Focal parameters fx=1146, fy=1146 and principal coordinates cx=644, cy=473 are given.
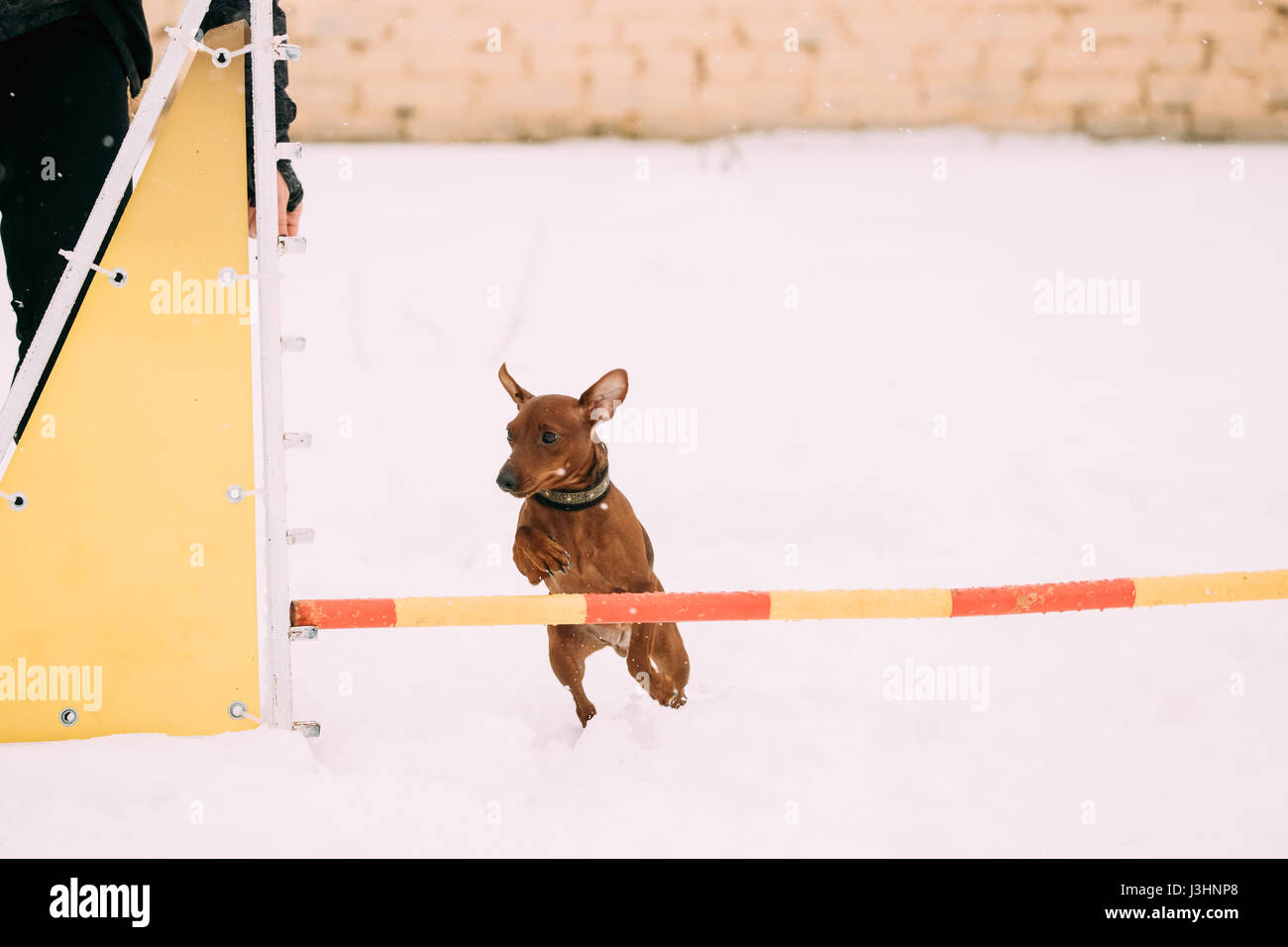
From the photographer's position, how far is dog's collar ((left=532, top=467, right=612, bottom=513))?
310cm

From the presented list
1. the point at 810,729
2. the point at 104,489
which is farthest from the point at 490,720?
Answer: the point at 104,489

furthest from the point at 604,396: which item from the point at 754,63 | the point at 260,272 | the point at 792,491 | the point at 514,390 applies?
the point at 754,63

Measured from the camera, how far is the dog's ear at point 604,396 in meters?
3.01

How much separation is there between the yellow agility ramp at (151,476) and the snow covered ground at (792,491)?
178 mm

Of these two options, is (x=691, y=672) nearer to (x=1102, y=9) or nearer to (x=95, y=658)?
(x=95, y=658)

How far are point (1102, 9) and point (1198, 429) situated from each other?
3.29 m

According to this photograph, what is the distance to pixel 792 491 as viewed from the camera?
5.59 m

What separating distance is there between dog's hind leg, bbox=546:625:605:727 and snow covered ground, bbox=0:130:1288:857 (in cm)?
10

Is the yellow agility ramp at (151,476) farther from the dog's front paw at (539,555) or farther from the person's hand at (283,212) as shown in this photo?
the dog's front paw at (539,555)

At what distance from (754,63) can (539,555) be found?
5531 millimetres

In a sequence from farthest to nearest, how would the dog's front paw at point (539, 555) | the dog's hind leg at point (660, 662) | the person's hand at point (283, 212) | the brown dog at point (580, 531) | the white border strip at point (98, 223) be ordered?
the dog's hind leg at point (660, 662), the dog's front paw at point (539, 555), the brown dog at point (580, 531), the person's hand at point (283, 212), the white border strip at point (98, 223)

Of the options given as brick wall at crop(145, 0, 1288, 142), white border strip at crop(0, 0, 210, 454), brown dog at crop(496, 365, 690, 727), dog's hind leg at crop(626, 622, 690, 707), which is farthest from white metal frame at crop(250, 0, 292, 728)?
brick wall at crop(145, 0, 1288, 142)

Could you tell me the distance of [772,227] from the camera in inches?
292

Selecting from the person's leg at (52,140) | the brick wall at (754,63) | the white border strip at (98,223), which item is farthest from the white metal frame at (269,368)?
the brick wall at (754,63)
